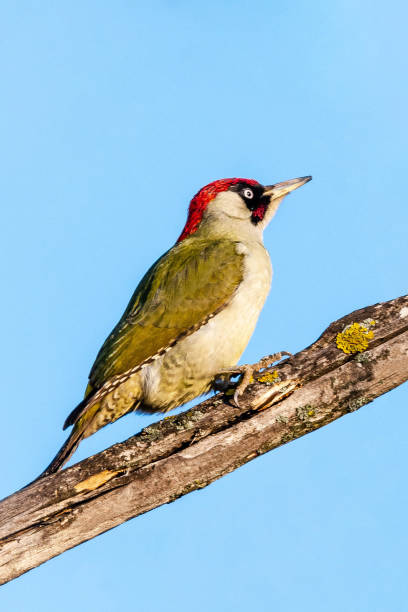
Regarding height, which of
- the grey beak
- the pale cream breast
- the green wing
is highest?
the grey beak

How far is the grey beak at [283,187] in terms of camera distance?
597cm

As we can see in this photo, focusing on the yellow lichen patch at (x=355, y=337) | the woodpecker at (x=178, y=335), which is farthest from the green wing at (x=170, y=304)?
the yellow lichen patch at (x=355, y=337)

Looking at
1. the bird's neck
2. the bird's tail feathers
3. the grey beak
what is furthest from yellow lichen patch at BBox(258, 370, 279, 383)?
the grey beak

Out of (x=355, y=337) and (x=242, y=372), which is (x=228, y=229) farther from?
(x=355, y=337)

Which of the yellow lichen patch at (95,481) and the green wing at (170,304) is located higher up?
the green wing at (170,304)

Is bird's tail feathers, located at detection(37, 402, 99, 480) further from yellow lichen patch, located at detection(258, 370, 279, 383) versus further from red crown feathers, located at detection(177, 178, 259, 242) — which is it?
red crown feathers, located at detection(177, 178, 259, 242)

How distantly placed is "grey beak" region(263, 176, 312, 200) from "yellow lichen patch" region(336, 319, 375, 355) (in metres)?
2.25

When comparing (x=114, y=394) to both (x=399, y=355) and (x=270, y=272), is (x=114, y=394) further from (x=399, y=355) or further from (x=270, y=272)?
(x=399, y=355)

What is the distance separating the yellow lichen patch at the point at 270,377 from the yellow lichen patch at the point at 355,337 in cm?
37

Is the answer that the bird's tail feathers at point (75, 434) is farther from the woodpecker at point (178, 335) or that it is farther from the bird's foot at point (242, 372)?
the bird's foot at point (242, 372)

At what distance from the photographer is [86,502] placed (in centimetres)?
365

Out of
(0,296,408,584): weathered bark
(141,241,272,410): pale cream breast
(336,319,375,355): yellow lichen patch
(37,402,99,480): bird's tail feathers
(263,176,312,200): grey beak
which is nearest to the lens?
(0,296,408,584): weathered bark

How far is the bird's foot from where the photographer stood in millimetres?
3893

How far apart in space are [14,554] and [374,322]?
2.19m
